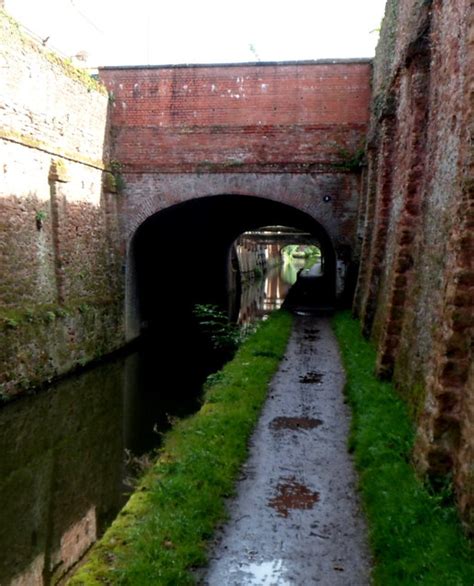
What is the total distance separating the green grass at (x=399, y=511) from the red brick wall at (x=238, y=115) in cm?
885

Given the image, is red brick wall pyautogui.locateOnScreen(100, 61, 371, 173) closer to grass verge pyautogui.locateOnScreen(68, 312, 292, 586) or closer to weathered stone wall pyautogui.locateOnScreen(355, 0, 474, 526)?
weathered stone wall pyautogui.locateOnScreen(355, 0, 474, 526)

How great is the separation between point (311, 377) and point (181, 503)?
4.63 meters

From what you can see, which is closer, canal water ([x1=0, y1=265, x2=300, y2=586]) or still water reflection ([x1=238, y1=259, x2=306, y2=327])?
canal water ([x1=0, y1=265, x2=300, y2=586])

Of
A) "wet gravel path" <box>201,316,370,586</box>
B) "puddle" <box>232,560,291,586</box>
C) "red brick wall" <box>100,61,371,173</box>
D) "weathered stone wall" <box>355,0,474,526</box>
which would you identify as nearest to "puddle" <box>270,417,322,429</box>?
"wet gravel path" <box>201,316,370,586</box>

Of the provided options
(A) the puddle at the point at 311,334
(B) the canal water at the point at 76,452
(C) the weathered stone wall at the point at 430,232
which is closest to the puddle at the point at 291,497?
(C) the weathered stone wall at the point at 430,232

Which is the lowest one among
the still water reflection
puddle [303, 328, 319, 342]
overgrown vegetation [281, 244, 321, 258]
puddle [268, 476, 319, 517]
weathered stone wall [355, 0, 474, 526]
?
A: the still water reflection

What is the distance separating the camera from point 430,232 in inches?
267

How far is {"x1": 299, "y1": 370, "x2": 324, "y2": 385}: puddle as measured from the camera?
29.1 feet

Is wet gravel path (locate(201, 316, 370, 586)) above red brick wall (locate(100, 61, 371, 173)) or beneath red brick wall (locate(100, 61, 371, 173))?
beneath

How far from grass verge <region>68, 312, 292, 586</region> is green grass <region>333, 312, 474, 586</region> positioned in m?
1.25

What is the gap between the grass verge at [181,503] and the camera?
12.8ft

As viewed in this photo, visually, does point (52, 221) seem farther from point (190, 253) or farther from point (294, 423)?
point (190, 253)

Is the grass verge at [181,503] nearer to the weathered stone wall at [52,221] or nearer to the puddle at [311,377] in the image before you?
the puddle at [311,377]

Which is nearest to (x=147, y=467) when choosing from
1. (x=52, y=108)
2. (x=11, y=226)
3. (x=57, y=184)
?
(x=11, y=226)
